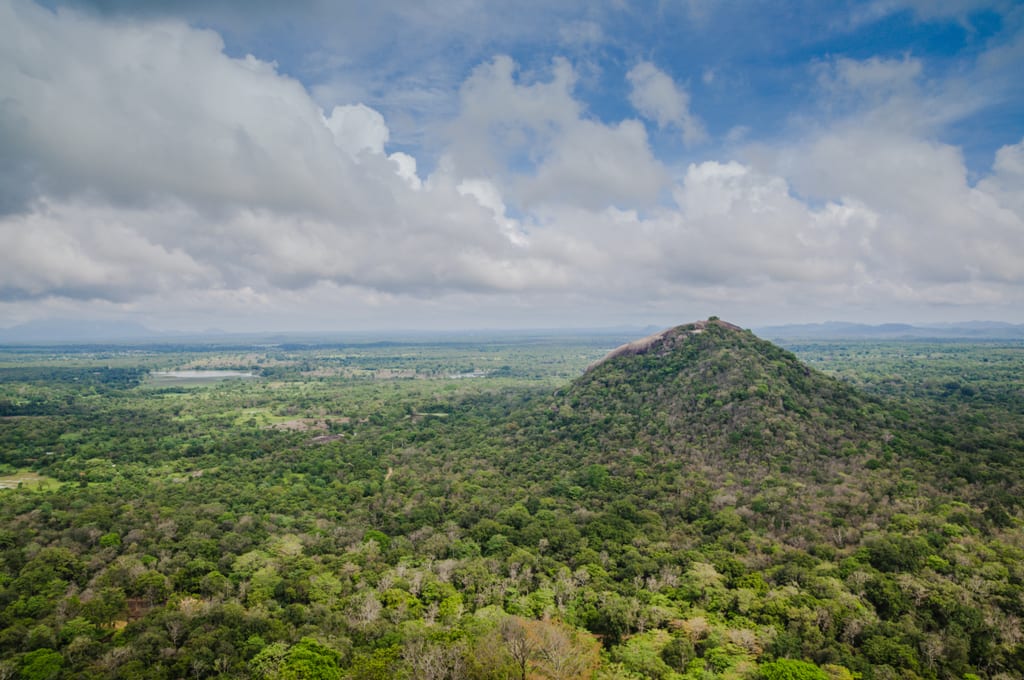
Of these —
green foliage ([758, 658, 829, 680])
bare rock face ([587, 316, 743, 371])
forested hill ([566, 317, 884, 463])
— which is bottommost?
green foliage ([758, 658, 829, 680])

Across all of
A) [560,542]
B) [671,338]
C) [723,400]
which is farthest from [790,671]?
[671,338]

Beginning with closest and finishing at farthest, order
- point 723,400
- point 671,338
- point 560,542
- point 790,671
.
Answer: point 790,671 < point 560,542 < point 723,400 < point 671,338

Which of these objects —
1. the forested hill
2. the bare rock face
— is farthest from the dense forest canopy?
the bare rock face

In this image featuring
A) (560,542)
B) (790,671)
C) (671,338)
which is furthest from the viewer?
(671,338)

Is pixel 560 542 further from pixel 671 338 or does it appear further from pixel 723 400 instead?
pixel 671 338

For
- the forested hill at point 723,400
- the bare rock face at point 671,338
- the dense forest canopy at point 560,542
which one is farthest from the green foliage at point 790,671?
the bare rock face at point 671,338

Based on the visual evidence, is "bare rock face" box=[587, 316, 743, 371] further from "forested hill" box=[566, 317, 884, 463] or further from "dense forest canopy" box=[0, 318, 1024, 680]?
"dense forest canopy" box=[0, 318, 1024, 680]

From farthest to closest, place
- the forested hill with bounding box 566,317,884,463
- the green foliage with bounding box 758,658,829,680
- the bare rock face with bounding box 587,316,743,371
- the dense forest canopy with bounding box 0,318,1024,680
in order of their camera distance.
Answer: the bare rock face with bounding box 587,316,743,371
the forested hill with bounding box 566,317,884,463
the dense forest canopy with bounding box 0,318,1024,680
the green foliage with bounding box 758,658,829,680

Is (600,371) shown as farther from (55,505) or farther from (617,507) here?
(55,505)

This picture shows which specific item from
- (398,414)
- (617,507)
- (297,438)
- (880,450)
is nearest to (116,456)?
(297,438)
